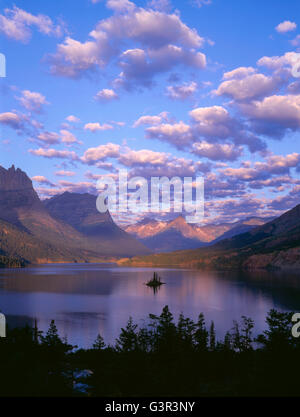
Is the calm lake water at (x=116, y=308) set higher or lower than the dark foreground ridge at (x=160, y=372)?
lower

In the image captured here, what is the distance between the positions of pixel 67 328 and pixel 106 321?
1466cm

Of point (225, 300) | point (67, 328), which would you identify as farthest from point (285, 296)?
point (67, 328)

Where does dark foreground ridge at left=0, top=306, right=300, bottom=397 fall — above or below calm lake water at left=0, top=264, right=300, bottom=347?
above

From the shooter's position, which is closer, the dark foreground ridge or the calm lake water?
the dark foreground ridge

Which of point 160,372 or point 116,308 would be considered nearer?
point 160,372

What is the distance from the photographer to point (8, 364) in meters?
34.4

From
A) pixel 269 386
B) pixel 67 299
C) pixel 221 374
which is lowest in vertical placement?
pixel 67 299

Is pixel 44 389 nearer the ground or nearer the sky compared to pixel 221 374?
nearer the sky

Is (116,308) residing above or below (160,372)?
below

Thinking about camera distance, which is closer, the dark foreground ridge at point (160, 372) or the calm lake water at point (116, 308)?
the dark foreground ridge at point (160, 372)
